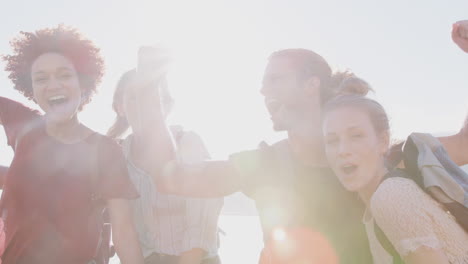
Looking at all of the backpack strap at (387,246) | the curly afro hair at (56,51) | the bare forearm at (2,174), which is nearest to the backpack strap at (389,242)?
the backpack strap at (387,246)

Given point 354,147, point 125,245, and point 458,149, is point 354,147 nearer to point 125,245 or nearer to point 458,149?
point 458,149

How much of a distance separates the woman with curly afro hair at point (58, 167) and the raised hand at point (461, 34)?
2.46m

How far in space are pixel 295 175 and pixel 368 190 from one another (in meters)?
0.55

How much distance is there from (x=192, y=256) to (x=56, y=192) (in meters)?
1.42

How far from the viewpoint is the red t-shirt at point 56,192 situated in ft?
10.3

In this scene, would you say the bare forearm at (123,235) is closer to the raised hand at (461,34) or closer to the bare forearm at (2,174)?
the bare forearm at (2,174)

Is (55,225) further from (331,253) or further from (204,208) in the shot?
(331,253)

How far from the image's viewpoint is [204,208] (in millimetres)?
4320

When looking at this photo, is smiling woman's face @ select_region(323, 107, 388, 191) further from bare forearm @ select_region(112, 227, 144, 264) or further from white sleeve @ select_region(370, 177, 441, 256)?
bare forearm @ select_region(112, 227, 144, 264)

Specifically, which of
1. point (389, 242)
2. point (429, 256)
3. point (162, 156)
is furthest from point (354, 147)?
point (162, 156)

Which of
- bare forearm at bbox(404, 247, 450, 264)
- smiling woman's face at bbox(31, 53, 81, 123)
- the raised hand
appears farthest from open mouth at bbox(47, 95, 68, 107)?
the raised hand

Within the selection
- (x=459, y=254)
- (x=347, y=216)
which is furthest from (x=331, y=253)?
(x=459, y=254)

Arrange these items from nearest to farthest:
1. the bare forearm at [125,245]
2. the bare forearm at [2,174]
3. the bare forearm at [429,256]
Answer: the bare forearm at [429,256]
the bare forearm at [125,245]
the bare forearm at [2,174]

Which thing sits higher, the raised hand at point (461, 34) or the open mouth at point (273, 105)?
the raised hand at point (461, 34)
